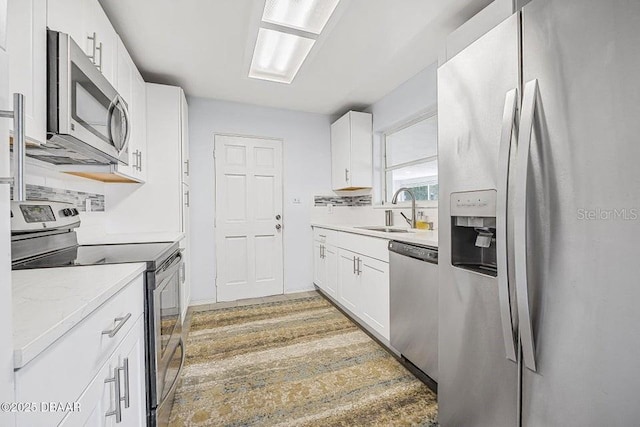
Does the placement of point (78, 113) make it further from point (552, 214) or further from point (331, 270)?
point (331, 270)

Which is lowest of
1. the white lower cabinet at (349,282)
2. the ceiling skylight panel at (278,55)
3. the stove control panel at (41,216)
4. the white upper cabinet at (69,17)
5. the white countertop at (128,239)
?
the white lower cabinet at (349,282)

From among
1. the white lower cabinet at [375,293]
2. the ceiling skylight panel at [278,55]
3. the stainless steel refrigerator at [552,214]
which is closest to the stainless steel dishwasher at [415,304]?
the white lower cabinet at [375,293]

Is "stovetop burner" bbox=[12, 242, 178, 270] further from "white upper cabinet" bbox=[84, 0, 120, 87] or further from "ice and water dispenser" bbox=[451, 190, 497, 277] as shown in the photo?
"ice and water dispenser" bbox=[451, 190, 497, 277]

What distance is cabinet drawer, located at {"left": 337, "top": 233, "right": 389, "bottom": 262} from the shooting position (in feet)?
7.18

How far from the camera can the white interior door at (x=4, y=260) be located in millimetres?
441

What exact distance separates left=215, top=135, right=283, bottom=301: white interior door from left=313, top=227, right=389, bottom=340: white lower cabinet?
27.9 inches

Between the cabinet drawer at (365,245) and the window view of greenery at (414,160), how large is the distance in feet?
2.69

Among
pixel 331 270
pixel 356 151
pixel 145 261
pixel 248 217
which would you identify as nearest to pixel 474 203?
pixel 145 261

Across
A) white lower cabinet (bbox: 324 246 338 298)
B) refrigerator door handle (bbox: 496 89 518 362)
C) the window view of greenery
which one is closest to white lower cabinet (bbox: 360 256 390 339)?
white lower cabinet (bbox: 324 246 338 298)

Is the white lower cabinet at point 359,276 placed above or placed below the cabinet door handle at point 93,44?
below

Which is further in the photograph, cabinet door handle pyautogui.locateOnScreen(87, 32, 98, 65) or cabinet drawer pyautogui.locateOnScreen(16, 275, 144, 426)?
cabinet door handle pyautogui.locateOnScreen(87, 32, 98, 65)

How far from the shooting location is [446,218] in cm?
138

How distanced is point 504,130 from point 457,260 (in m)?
0.62

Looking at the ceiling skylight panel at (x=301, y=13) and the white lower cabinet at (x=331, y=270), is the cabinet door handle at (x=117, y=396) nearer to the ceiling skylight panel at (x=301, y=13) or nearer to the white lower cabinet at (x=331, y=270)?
the ceiling skylight panel at (x=301, y=13)
